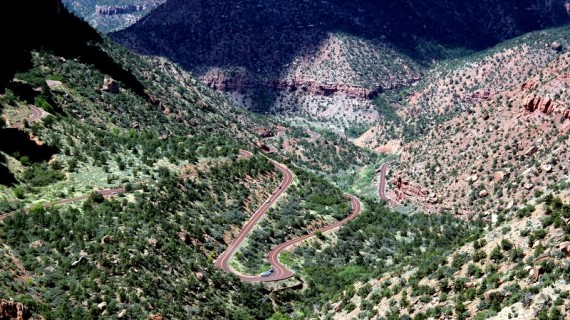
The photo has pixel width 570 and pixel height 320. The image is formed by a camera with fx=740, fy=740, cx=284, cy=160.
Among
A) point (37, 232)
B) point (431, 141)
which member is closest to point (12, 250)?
point (37, 232)

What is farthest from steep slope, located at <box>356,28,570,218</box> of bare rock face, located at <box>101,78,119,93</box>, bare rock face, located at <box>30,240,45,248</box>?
bare rock face, located at <box>30,240,45,248</box>

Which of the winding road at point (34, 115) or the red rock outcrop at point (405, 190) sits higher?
the winding road at point (34, 115)

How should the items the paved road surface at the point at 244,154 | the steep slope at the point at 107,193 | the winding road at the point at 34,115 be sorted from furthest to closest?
the paved road surface at the point at 244,154 → the winding road at the point at 34,115 → the steep slope at the point at 107,193

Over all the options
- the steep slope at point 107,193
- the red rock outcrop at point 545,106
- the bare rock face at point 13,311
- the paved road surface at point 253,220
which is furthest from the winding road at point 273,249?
the red rock outcrop at point 545,106

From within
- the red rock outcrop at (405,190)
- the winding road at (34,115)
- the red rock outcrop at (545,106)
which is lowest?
the red rock outcrop at (405,190)

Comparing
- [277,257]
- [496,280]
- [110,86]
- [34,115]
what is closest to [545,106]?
[277,257]

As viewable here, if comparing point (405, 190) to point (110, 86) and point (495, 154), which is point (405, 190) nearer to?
point (495, 154)

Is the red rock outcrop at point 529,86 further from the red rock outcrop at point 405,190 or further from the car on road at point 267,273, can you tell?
the car on road at point 267,273

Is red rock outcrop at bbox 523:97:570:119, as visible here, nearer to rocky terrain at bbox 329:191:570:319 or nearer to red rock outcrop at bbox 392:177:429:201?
red rock outcrop at bbox 392:177:429:201
